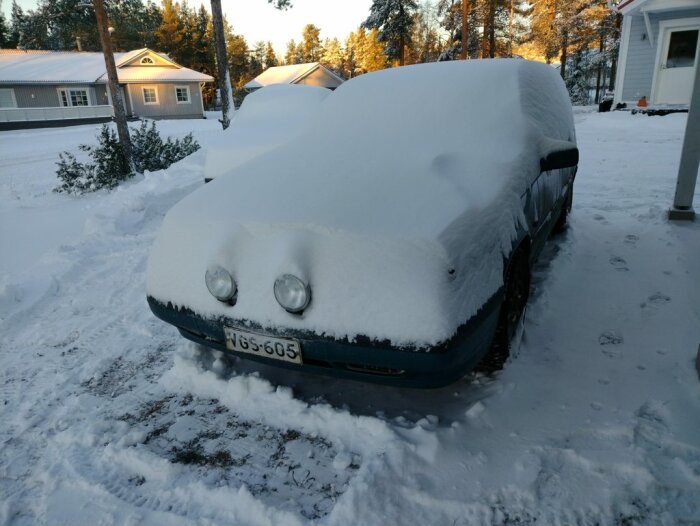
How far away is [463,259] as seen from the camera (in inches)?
82.4

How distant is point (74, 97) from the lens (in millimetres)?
30844

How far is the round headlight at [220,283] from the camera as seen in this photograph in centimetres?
233

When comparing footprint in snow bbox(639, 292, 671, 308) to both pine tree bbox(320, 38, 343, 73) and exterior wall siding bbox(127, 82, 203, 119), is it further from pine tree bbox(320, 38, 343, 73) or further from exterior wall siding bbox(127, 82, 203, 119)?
pine tree bbox(320, 38, 343, 73)

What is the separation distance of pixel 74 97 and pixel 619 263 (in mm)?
34891

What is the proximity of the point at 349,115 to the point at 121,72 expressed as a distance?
110ft

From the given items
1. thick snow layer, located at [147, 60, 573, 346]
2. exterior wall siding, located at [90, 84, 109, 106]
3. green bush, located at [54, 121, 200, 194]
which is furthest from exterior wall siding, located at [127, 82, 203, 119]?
thick snow layer, located at [147, 60, 573, 346]

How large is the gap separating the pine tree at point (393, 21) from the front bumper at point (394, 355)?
32802 mm

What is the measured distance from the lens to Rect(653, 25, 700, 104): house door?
15.4m

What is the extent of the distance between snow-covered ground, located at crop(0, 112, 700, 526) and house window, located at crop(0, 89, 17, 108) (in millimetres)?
30660

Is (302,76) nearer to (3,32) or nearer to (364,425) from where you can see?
(3,32)

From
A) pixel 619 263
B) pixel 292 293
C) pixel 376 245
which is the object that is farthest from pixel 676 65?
pixel 292 293

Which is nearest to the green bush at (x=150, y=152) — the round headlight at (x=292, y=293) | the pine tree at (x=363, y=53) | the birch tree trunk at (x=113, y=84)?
the birch tree trunk at (x=113, y=84)

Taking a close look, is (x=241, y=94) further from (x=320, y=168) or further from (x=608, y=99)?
(x=320, y=168)

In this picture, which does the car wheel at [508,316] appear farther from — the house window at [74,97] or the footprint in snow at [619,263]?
the house window at [74,97]
